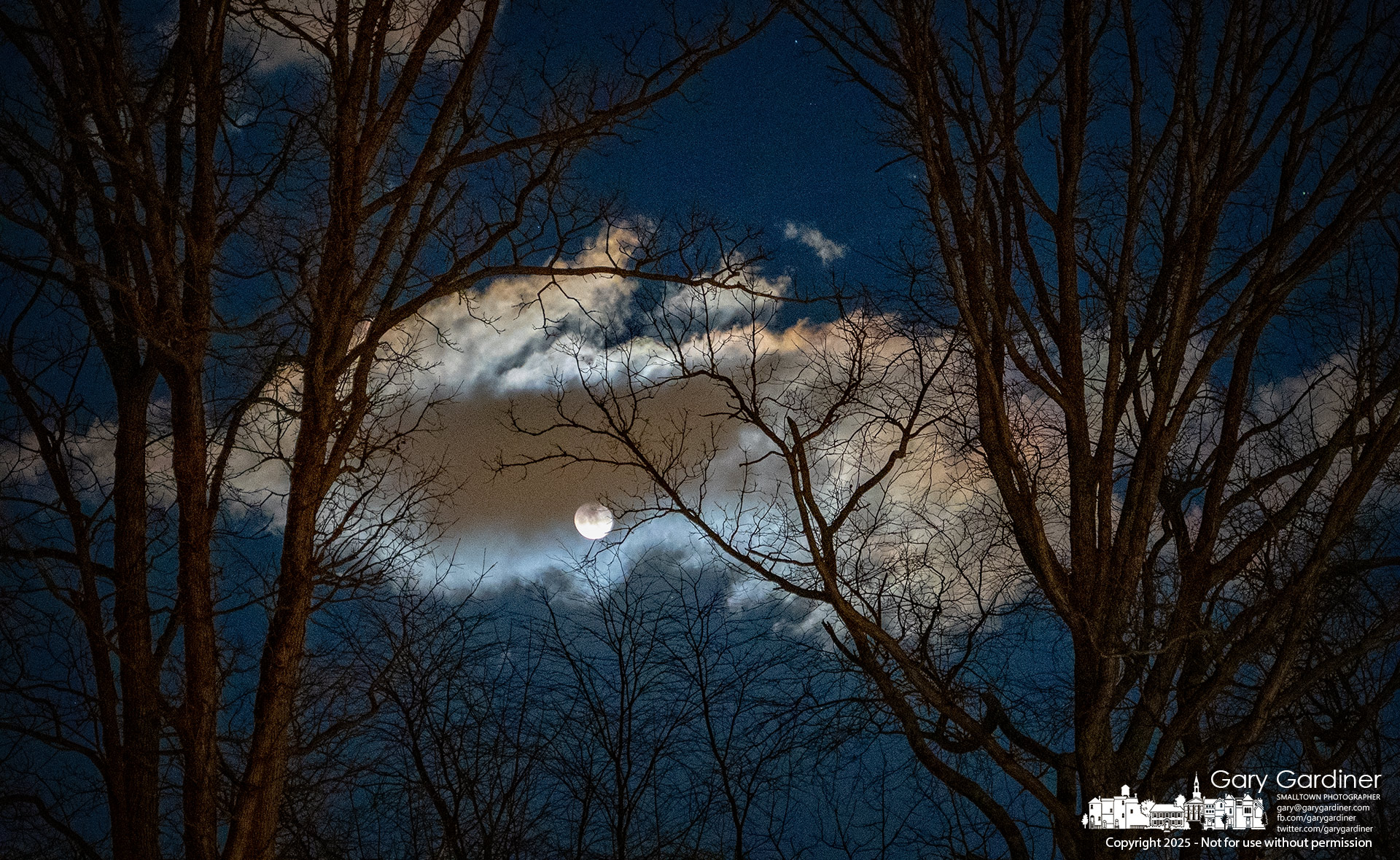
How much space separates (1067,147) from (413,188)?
464cm

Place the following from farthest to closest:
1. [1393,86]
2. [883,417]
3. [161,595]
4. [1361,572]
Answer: [1361,572] → [883,417] → [1393,86] → [161,595]

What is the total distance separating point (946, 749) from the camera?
6.52m

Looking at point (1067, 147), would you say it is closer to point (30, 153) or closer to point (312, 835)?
→ point (30, 153)

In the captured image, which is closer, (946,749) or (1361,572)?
(946,749)

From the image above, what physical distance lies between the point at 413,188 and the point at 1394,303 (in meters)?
7.26

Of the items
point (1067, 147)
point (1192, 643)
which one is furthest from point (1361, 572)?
point (1067, 147)

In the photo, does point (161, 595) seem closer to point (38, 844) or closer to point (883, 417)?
point (38, 844)

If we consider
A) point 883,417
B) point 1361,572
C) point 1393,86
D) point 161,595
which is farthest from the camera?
point 1361,572

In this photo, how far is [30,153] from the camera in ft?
19.3

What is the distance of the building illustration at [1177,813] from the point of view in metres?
5.93

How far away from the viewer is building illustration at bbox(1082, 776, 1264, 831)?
233 inches

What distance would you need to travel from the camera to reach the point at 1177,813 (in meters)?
6.12

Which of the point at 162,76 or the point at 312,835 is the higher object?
the point at 162,76

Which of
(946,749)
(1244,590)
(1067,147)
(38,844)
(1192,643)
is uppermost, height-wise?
(1067,147)
